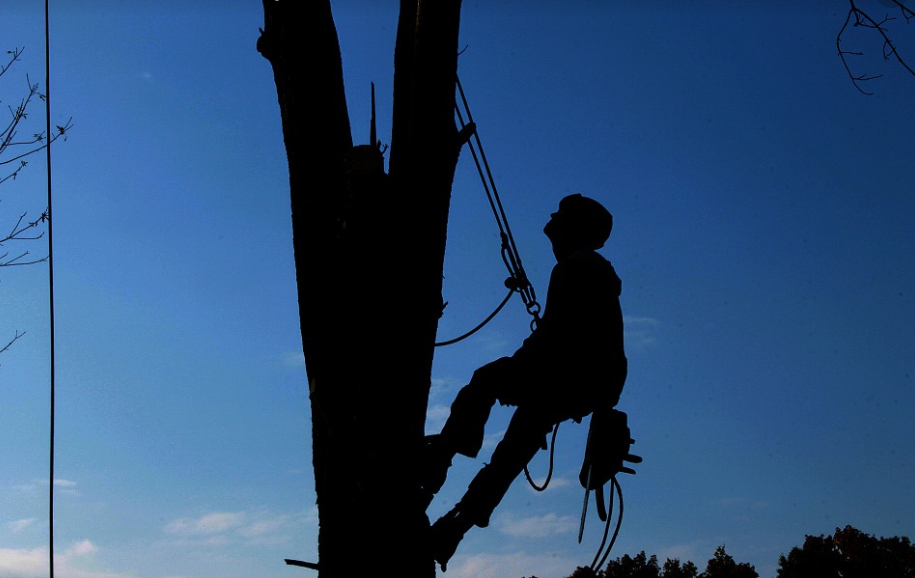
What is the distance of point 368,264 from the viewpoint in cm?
285

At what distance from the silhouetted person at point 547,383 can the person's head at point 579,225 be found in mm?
207

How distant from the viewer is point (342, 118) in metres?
3.12

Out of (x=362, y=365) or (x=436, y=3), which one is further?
(x=436, y=3)

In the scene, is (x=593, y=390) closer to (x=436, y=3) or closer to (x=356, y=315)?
(x=356, y=315)

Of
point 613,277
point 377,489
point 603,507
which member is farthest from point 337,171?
point 603,507

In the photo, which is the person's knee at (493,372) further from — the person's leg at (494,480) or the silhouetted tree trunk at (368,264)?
the silhouetted tree trunk at (368,264)

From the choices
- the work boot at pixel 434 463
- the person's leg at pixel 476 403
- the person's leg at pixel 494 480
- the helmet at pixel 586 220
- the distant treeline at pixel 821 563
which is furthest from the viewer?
the distant treeline at pixel 821 563

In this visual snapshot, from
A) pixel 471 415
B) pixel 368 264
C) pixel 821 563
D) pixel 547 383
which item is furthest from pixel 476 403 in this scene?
pixel 821 563

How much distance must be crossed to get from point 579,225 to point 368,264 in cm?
137

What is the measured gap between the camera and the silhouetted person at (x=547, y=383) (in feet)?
10.8

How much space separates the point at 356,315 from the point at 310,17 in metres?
1.19

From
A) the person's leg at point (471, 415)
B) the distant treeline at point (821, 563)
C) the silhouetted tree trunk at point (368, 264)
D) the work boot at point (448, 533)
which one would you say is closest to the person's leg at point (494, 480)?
the work boot at point (448, 533)

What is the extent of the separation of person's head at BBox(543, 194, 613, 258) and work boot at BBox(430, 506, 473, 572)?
1.37 meters

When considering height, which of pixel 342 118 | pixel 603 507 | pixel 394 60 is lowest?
pixel 603 507
